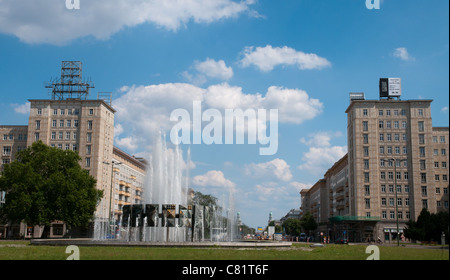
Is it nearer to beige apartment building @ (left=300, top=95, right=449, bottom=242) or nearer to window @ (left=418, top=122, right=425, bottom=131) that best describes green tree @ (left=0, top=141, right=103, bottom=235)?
beige apartment building @ (left=300, top=95, right=449, bottom=242)

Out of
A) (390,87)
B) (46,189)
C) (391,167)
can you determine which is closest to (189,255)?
(46,189)

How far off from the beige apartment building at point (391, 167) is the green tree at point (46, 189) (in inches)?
1802

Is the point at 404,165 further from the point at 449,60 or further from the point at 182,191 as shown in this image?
the point at 449,60

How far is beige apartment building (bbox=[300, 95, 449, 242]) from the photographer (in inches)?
3403

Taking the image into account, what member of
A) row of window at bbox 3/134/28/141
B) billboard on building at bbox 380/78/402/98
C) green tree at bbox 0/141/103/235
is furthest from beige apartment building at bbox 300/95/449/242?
row of window at bbox 3/134/28/141

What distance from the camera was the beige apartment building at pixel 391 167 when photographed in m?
86.4

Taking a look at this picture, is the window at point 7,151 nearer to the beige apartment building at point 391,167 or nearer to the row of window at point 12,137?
the row of window at point 12,137

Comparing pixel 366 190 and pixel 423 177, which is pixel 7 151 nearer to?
pixel 366 190

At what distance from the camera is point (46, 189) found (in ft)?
218

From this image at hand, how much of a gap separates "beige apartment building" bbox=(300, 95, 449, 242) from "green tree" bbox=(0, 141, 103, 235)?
45775 mm

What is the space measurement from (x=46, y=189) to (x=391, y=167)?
200 ft

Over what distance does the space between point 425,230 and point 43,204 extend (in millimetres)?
54424

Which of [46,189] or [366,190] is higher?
[366,190]
